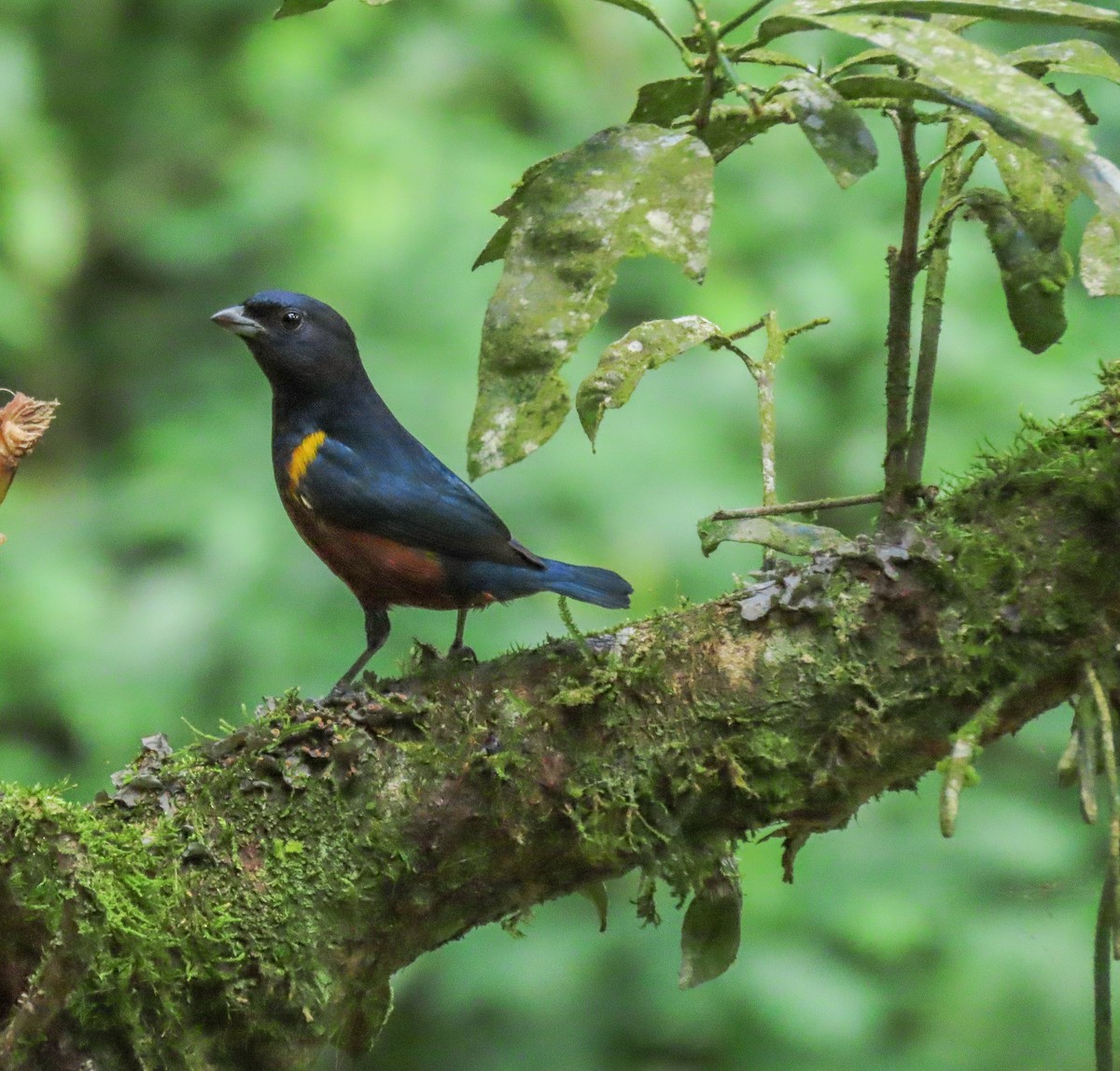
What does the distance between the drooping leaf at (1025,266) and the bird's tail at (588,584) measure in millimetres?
995

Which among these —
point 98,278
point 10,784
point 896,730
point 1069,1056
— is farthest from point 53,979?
point 98,278

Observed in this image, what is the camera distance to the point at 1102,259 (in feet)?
5.74

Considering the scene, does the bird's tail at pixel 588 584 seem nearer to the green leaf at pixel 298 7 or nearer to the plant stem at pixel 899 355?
the plant stem at pixel 899 355

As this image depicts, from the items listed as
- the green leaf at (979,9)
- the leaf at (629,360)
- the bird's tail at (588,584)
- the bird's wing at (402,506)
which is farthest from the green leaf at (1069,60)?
the bird's wing at (402,506)

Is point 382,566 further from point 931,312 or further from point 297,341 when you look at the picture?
point 931,312

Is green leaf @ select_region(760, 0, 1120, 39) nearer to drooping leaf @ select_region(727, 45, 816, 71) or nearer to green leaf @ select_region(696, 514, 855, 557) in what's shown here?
drooping leaf @ select_region(727, 45, 816, 71)

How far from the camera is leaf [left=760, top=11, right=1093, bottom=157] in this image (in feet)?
4.79

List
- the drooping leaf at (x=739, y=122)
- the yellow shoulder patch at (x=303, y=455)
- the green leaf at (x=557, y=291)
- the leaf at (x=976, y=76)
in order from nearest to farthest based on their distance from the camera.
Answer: the leaf at (x=976, y=76), the green leaf at (x=557, y=291), the drooping leaf at (x=739, y=122), the yellow shoulder patch at (x=303, y=455)

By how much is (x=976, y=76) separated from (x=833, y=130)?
242mm

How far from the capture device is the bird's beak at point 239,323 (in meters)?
3.09

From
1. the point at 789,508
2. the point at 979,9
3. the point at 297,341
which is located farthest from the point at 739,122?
the point at 297,341

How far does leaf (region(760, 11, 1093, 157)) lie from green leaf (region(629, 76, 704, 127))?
33 cm

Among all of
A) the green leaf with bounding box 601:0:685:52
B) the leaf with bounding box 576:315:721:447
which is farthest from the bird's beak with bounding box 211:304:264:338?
the green leaf with bounding box 601:0:685:52

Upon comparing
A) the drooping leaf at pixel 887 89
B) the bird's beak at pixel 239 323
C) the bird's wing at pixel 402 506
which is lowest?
the bird's wing at pixel 402 506
